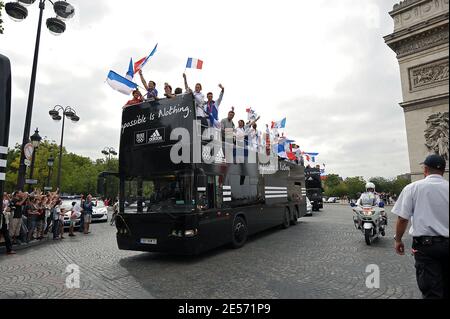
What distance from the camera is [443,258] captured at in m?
3.05

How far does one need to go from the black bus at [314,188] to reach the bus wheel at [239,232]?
18.9 m

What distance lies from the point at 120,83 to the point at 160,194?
11.4ft

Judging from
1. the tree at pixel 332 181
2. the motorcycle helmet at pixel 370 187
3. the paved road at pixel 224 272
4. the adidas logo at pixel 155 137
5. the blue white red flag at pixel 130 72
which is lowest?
the paved road at pixel 224 272

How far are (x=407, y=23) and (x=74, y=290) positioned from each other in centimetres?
2549

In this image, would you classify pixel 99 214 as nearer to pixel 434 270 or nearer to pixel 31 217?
pixel 31 217

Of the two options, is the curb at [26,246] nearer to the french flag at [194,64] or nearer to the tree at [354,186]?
the french flag at [194,64]

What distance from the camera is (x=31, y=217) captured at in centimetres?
1120

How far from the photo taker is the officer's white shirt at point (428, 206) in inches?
122

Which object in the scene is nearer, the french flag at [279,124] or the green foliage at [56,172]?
the french flag at [279,124]

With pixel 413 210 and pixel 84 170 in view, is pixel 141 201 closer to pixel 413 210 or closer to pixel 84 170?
pixel 413 210

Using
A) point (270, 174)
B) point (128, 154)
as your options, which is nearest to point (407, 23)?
point (270, 174)

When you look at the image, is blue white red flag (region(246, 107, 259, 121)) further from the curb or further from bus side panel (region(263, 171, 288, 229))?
the curb

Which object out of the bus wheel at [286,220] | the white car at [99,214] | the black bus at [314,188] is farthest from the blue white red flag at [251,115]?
the black bus at [314,188]

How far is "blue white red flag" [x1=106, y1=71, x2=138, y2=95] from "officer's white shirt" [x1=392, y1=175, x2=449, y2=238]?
7401 millimetres
